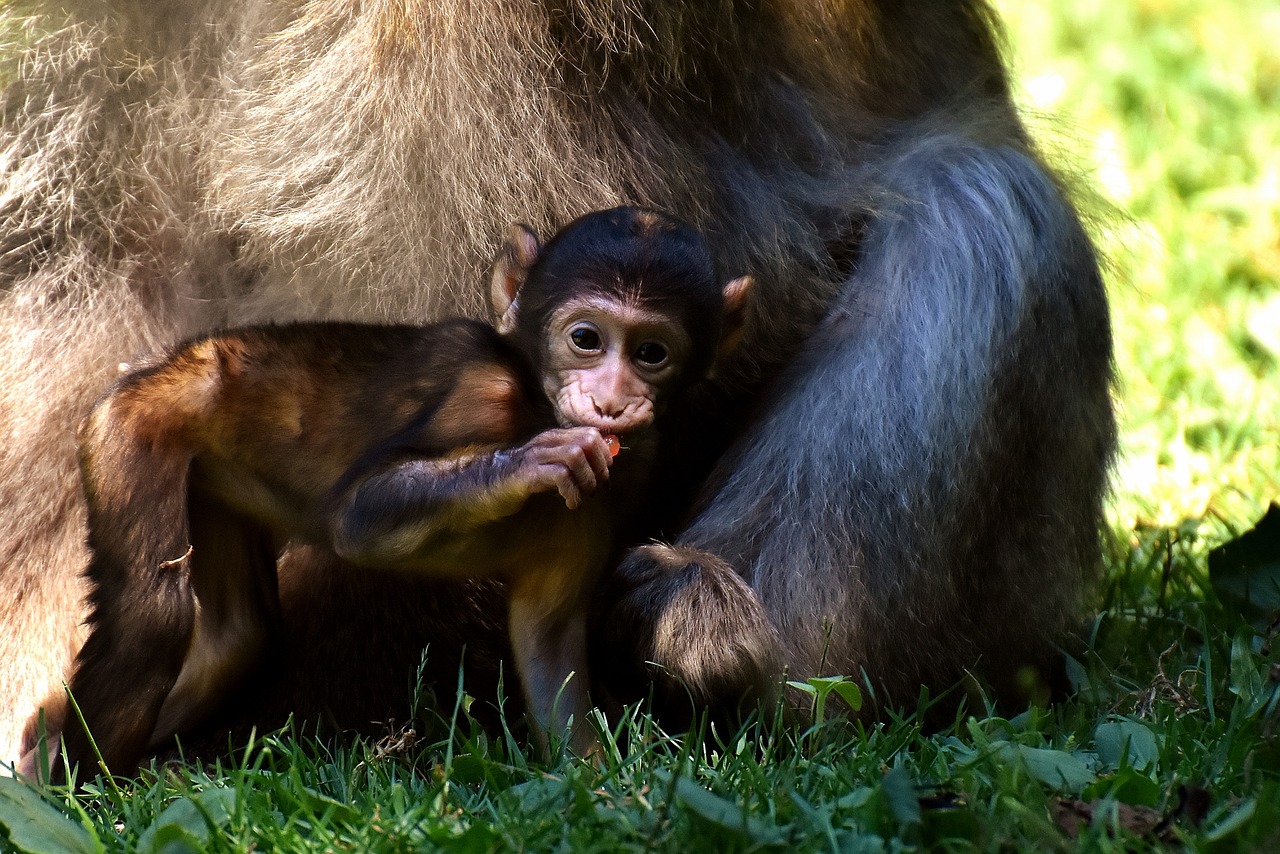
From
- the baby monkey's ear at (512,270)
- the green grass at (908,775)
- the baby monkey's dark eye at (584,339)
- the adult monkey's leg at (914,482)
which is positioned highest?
the baby monkey's ear at (512,270)

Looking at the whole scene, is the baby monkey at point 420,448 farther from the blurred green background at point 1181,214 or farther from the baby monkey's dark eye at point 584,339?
the blurred green background at point 1181,214

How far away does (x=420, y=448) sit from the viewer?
3.29m

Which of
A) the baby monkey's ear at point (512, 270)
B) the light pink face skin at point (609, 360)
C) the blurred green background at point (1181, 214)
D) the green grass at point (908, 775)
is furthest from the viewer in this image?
the blurred green background at point (1181, 214)

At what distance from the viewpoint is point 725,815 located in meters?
2.77

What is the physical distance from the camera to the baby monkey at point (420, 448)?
10.6 ft

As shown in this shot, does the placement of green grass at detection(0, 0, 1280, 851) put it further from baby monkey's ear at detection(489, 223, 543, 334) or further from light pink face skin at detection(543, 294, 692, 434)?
baby monkey's ear at detection(489, 223, 543, 334)

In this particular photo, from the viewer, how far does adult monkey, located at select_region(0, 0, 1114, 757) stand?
11.5 ft

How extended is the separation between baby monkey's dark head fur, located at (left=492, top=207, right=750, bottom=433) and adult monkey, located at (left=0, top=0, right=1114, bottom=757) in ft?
0.99

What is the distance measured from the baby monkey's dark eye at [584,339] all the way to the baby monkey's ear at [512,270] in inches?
7.9

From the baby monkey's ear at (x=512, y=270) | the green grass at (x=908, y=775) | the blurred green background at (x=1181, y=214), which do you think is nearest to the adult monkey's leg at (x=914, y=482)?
the green grass at (x=908, y=775)

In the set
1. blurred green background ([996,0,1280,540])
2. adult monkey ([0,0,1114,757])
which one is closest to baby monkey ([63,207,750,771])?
adult monkey ([0,0,1114,757])

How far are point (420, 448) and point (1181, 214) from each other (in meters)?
4.98

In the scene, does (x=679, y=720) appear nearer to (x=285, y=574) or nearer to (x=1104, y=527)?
(x=285, y=574)

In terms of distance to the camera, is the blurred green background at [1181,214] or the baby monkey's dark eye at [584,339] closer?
the baby monkey's dark eye at [584,339]
